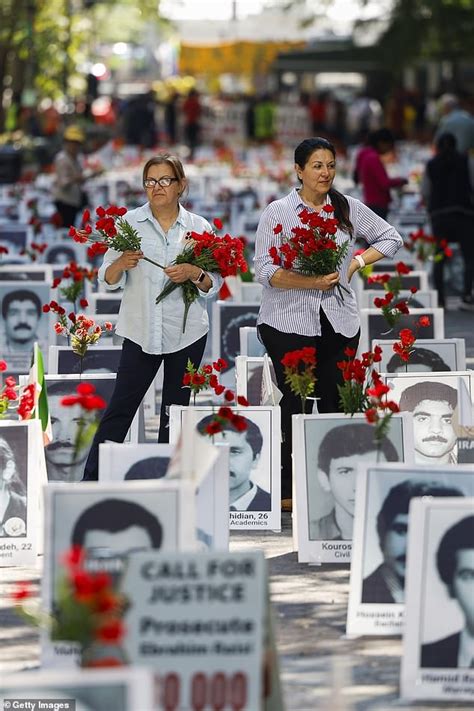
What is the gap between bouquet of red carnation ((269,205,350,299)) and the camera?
9539 mm

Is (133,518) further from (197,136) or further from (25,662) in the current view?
(197,136)

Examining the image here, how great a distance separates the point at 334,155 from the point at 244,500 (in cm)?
166

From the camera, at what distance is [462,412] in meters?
9.07

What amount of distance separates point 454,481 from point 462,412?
4.69 ft

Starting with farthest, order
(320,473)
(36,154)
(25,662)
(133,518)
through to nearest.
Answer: (36,154), (320,473), (25,662), (133,518)

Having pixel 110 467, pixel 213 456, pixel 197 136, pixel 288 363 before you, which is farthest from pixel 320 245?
pixel 197 136

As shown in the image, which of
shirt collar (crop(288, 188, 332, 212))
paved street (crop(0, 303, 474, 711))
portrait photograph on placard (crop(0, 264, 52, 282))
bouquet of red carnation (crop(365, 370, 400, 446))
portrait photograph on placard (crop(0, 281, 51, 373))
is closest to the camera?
paved street (crop(0, 303, 474, 711))

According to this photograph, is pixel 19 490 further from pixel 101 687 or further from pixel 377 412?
pixel 101 687

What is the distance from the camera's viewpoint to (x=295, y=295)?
32.0 feet

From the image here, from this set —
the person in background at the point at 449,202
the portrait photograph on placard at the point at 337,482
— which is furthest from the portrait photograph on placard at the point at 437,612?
the person in background at the point at 449,202

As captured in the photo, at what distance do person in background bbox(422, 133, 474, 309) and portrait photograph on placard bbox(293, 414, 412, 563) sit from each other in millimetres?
9668

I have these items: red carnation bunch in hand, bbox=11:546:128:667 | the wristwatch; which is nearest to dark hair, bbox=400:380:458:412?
the wristwatch

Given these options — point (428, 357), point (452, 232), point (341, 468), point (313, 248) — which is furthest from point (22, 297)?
point (341, 468)

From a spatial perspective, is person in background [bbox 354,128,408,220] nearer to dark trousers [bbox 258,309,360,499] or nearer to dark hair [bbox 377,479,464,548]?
dark trousers [bbox 258,309,360,499]
